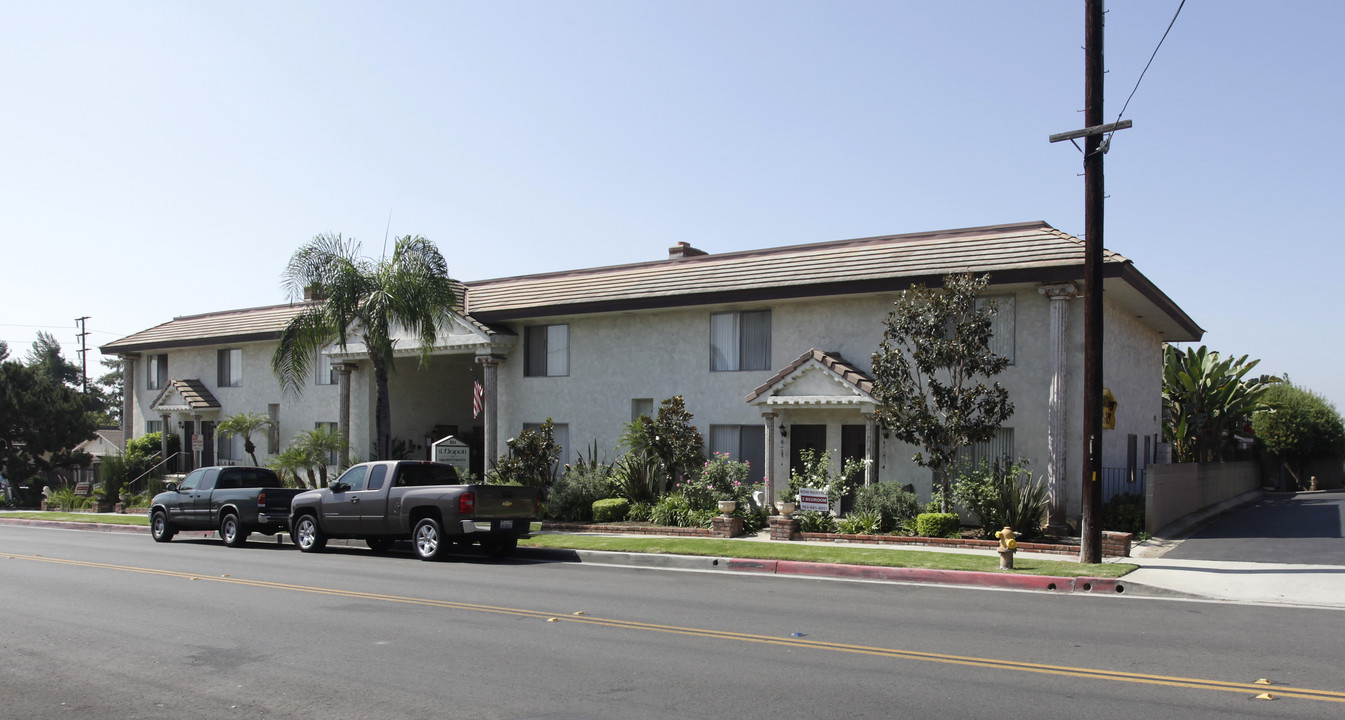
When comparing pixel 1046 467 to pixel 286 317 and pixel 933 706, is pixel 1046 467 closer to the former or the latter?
pixel 933 706

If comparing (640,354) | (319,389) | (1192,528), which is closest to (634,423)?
(640,354)

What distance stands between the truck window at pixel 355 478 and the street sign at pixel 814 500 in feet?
26.7

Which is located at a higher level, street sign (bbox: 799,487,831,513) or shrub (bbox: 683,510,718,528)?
street sign (bbox: 799,487,831,513)

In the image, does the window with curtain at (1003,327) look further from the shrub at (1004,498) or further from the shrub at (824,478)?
the shrub at (824,478)

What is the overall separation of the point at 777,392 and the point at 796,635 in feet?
37.7

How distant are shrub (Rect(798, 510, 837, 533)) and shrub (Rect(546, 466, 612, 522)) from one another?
546cm

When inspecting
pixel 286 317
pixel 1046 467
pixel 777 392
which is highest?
pixel 286 317

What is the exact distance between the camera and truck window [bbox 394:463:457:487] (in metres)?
17.8

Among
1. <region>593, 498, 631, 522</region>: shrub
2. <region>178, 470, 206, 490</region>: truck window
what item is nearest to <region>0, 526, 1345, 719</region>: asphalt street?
<region>593, 498, 631, 522</region>: shrub

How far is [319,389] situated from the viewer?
31719 millimetres

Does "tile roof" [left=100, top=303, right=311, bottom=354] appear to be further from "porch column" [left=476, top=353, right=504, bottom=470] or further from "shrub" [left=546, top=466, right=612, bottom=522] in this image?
"shrub" [left=546, top=466, right=612, bottom=522]

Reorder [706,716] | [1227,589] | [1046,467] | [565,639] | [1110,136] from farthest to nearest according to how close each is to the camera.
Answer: [1046,467] < [1110,136] < [1227,589] < [565,639] < [706,716]

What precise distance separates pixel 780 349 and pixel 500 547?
311 inches

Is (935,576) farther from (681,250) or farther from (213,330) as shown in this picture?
(213,330)
